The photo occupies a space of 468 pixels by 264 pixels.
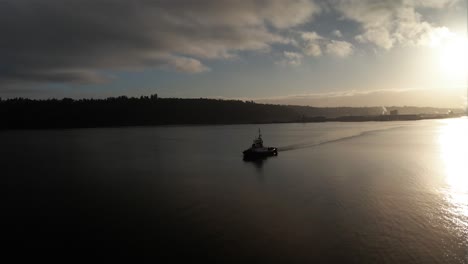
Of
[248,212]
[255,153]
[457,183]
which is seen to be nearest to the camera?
[248,212]

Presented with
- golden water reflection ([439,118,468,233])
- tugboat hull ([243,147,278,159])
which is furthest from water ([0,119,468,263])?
tugboat hull ([243,147,278,159])

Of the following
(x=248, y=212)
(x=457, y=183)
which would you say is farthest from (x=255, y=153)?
(x=248, y=212)

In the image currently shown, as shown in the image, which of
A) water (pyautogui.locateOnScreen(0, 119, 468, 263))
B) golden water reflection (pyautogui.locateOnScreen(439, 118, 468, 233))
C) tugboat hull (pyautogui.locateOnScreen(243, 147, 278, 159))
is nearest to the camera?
water (pyautogui.locateOnScreen(0, 119, 468, 263))

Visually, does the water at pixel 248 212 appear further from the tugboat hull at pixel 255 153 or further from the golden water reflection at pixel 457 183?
the tugboat hull at pixel 255 153

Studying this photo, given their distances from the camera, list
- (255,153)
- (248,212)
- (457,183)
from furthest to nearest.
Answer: (255,153)
(457,183)
(248,212)

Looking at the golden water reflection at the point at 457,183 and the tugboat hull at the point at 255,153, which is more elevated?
the tugboat hull at the point at 255,153

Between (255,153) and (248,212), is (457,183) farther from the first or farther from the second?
(255,153)

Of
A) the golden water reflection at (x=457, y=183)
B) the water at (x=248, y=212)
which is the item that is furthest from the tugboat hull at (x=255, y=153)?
the golden water reflection at (x=457, y=183)

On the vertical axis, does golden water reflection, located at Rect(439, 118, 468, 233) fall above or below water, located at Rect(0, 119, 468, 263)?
below

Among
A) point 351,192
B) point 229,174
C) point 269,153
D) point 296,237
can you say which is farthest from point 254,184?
point 269,153

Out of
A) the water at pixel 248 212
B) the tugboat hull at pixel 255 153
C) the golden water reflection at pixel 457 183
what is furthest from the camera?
the tugboat hull at pixel 255 153

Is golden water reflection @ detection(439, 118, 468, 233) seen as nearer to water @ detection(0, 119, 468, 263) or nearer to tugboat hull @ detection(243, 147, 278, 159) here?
water @ detection(0, 119, 468, 263)

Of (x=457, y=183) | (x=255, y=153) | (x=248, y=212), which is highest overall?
(x=255, y=153)
